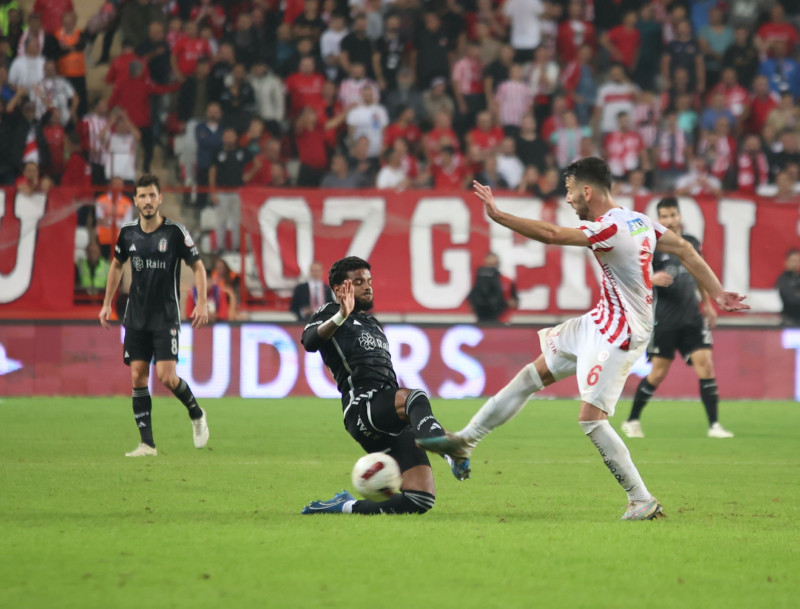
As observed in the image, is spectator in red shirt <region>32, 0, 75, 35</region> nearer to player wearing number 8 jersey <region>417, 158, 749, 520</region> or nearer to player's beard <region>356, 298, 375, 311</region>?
player's beard <region>356, 298, 375, 311</region>

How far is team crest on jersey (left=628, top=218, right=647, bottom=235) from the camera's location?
22.1 feet

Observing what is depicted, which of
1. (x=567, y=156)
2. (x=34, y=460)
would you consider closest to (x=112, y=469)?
(x=34, y=460)

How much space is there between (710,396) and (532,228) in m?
6.78

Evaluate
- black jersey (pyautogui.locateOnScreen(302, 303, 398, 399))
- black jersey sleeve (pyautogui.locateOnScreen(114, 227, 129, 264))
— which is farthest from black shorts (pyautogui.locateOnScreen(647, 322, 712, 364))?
black jersey (pyautogui.locateOnScreen(302, 303, 398, 399))

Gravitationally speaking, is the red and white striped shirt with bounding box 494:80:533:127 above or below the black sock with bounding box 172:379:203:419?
above

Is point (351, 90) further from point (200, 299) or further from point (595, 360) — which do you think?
point (595, 360)

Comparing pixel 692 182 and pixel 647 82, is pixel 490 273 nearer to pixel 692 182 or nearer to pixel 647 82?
pixel 692 182

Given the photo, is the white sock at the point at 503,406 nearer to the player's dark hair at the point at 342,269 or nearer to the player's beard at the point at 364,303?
the player's beard at the point at 364,303

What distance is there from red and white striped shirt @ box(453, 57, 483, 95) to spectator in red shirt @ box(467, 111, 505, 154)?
3.40ft

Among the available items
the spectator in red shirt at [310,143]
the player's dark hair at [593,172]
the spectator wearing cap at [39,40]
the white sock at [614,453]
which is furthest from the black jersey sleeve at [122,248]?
the spectator wearing cap at [39,40]

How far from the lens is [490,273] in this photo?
54.1 feet

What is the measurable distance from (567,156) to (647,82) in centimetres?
314

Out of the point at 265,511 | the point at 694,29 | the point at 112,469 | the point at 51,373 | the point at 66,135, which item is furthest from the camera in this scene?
the point at 694,29

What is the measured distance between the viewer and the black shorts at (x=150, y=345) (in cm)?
1025
